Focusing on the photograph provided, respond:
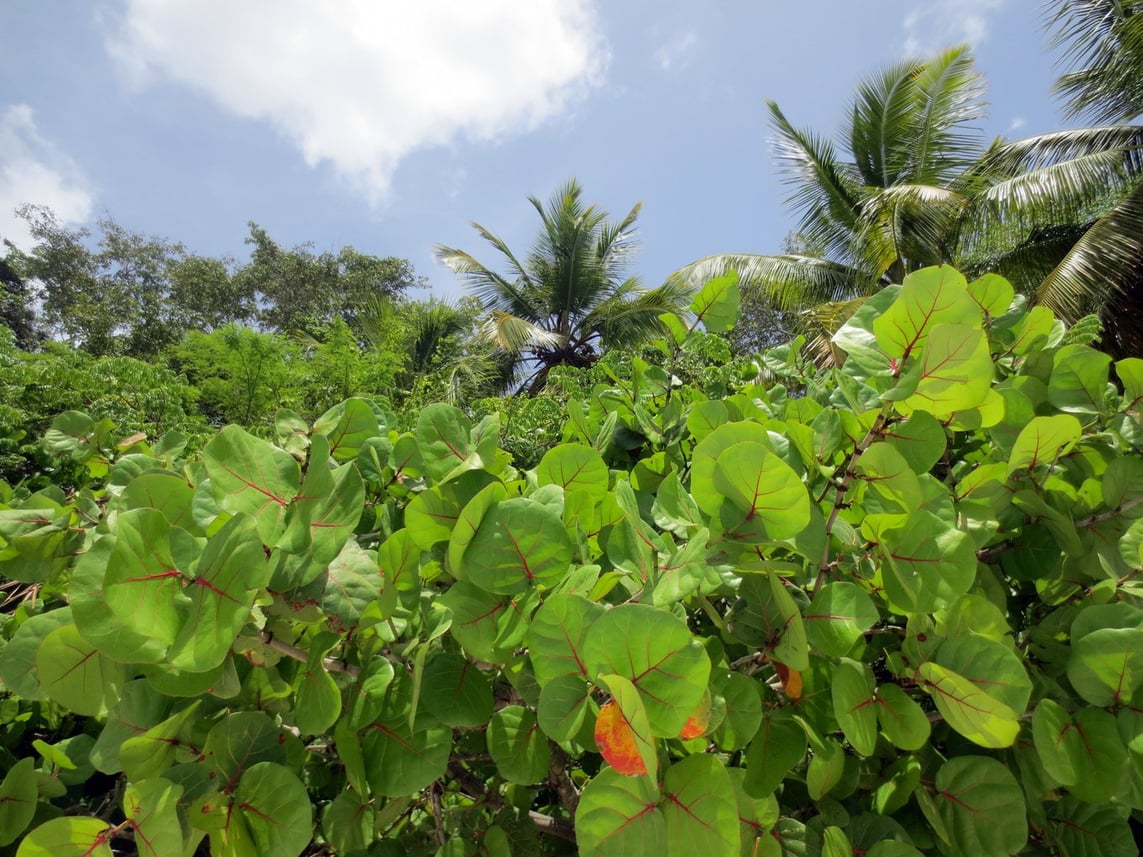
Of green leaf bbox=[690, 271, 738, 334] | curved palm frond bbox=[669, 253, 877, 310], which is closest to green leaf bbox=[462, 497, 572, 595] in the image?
green leaf bbox=[690, 271, 738, 334]

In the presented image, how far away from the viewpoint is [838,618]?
473 millimetres

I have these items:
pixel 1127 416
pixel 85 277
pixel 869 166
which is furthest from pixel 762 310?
pixel 85 277

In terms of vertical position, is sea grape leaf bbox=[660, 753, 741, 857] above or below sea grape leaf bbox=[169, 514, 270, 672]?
below

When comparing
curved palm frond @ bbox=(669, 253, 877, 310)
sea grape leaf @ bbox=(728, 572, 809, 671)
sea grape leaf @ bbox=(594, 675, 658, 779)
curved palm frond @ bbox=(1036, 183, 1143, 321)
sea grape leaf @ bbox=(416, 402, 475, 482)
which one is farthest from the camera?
curved palm frond @ bbox=(669, 253, 877, 310)

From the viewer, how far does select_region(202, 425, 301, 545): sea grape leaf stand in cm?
45

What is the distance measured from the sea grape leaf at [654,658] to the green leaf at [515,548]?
0.09 metres

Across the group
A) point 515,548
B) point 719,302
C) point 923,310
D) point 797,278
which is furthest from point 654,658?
→ point 797,278

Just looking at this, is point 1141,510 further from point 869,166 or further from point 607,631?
point 869,166

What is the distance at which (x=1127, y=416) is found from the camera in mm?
680

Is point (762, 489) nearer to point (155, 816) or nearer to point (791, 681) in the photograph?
point (791, 681)

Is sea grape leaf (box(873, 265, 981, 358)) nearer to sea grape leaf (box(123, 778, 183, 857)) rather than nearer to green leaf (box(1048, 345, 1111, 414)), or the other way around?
green leaf (box(1048, 345, 1111, 414))

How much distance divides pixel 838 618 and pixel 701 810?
0.17 metres

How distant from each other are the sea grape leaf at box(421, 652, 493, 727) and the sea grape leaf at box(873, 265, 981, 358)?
445mm

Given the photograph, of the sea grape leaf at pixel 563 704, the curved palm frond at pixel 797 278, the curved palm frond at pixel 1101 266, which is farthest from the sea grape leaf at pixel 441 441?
the curved palm frond at pixel 797 278
